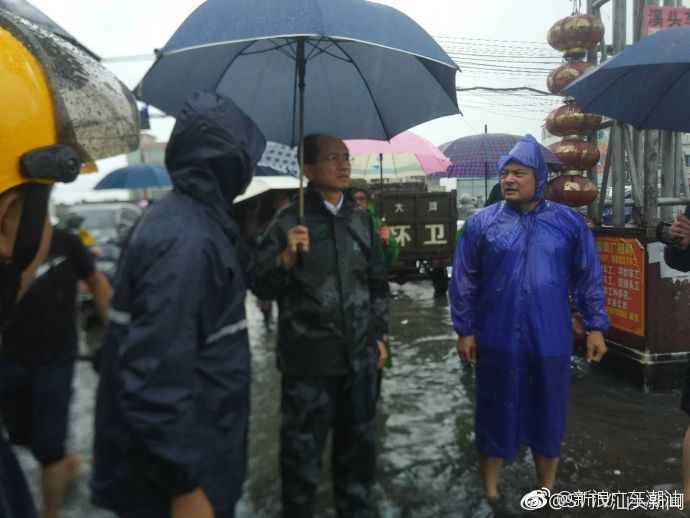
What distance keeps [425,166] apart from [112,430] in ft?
23.0

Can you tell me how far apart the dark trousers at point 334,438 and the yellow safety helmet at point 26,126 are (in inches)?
58.3

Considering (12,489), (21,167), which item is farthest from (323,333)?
(21,167)

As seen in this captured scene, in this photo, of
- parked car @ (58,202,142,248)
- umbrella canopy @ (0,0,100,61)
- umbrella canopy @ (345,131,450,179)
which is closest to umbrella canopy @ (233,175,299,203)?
umbrella canopy @ (345,131,450,179)

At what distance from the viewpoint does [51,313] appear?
7.91ft

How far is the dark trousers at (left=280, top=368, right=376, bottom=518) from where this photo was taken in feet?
8.05

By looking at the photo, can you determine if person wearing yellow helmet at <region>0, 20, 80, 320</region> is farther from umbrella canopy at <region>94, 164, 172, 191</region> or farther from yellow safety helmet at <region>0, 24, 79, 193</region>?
umbrella canopy at <region>94, 164, 172, 191</region>

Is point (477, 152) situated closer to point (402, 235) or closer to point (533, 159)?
point (402, 235)

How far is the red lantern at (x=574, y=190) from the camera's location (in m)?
5.34

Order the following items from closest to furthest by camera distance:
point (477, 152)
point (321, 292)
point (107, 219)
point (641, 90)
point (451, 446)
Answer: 1. point (321, 292)
2. point (641, 90)
3. point (451, 446)
4. point (477, 152)
5. point (107, 219)

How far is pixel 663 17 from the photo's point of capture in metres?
4.69

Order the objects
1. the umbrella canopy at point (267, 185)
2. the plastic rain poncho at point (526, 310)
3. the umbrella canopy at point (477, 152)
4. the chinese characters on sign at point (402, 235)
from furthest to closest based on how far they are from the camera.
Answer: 1. the chinese characters on sign at point (402, 235)
2. the umbrella canopy at point (477, 152)
3. the umbrella canopy at point (267, 185)
4. the plastic rain poncho at point (526, 310)

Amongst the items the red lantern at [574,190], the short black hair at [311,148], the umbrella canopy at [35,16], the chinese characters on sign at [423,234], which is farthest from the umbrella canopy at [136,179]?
the umbrella canopy at [35,16]

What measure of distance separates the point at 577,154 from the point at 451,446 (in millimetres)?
3155

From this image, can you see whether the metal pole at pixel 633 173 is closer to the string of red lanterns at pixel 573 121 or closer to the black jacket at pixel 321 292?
the string of red lanterns at pixel 573 121
